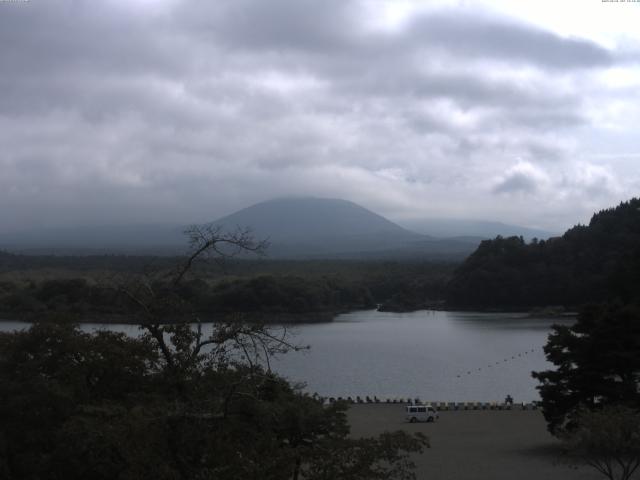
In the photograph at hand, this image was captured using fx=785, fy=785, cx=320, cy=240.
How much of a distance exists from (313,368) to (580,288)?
2476 centimetres

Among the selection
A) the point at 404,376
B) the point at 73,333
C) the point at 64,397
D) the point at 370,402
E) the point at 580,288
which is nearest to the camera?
the point at 64,397

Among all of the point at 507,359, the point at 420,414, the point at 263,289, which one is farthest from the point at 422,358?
the point at 263,289

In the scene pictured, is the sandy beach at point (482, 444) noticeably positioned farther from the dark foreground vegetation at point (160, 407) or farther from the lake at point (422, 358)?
the dark foreground vegetation at point (160, 407)

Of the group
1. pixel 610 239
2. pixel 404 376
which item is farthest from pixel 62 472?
pixel 610 239

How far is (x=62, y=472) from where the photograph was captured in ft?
20.8

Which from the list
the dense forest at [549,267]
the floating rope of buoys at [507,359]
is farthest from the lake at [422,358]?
the dense forest at [549,267]

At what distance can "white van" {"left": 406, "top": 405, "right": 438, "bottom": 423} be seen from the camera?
54.9ft

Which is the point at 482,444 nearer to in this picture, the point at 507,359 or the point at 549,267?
the point at 507,359

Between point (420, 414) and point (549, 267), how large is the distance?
33.7m

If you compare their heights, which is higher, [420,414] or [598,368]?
[598,368]

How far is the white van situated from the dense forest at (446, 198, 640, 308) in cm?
2920

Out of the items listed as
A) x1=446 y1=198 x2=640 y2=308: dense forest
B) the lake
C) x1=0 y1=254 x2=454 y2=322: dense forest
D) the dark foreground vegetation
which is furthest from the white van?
x1=446 y1=198 x2=640 y2=308: dense forest

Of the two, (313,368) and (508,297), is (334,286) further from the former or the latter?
(313,368)

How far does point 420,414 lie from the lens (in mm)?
16844
